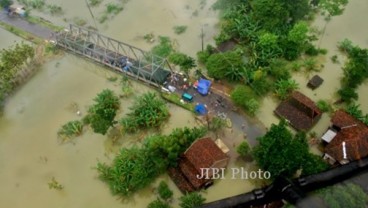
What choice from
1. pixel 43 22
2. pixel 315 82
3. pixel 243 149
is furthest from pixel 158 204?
pixel 43 22

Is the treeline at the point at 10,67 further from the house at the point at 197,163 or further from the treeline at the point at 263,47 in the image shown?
the house at the point at 197,163

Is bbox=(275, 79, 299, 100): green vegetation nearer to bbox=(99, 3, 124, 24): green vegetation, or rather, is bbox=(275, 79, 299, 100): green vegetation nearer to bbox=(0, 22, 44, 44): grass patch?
bbox=(99, 3, 124, 24): green vegetation

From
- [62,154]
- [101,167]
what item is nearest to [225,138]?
[101,167]

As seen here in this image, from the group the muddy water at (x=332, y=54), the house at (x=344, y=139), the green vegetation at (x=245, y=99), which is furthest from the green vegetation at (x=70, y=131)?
the house at (x=344, y=139)

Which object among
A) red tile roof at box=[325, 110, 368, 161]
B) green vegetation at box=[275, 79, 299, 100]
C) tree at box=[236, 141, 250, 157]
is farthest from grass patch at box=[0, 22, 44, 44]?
red tile roof at box=[325, 110, 368, 161]

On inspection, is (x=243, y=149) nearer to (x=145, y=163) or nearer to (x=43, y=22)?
(x=145, y=163)

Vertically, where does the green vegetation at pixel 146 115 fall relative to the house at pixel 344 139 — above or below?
above

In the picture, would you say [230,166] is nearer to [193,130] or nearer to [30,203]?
[193,130]
